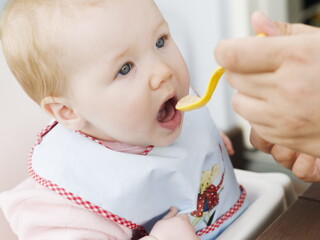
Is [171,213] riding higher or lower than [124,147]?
lower

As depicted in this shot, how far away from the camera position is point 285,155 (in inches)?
29.9

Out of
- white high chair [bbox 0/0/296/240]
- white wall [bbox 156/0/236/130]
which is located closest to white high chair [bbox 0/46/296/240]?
white high chair [bbox 0/0/296/240]

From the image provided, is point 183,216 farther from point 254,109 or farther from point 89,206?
point 254,109

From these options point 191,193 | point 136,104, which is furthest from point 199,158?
point 136,104

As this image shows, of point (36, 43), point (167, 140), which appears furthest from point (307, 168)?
point (36, 43)

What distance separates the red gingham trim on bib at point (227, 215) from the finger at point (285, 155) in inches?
4.9

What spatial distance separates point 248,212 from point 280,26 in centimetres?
37

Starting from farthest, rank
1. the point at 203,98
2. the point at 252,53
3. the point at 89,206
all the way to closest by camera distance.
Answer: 1. the point at 89,206
2. the point at 203,98
3. the point at 252,53

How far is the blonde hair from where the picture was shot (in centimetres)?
63

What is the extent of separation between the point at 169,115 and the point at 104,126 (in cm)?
11

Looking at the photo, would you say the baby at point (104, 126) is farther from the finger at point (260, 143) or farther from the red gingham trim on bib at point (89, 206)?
the finger at point (260, 143)

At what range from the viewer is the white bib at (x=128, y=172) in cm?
69

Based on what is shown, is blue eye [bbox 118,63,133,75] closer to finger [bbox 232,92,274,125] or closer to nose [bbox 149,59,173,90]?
nose [bbox 149,59,173,90]

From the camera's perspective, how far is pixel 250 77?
0.46 meters
